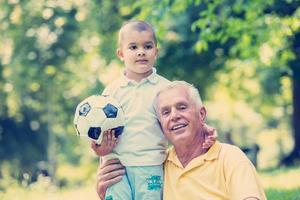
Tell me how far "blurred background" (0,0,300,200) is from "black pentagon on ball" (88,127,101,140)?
402 centimetres

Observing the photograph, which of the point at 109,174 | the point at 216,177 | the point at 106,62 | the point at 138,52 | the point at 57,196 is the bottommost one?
the point at 216,177

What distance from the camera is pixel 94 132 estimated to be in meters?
4.44

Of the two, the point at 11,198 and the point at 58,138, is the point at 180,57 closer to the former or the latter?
the point at 11,198

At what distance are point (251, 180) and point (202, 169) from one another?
1.10ft

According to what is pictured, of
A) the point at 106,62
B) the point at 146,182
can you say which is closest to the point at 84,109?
the point at 146,182

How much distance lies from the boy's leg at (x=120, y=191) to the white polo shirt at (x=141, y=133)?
0.42 ft

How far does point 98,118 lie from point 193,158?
2.20 ft

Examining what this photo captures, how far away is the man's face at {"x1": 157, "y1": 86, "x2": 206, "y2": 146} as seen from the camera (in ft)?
13.7

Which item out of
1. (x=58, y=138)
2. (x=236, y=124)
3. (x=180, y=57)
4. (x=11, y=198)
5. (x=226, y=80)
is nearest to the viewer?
(x=11, y=198)


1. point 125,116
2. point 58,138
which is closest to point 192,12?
point 125,116

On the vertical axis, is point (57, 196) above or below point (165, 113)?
above

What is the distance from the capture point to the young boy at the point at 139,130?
4.44 metres

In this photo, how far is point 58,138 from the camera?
35406 mm

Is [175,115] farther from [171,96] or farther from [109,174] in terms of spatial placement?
[109,174]
